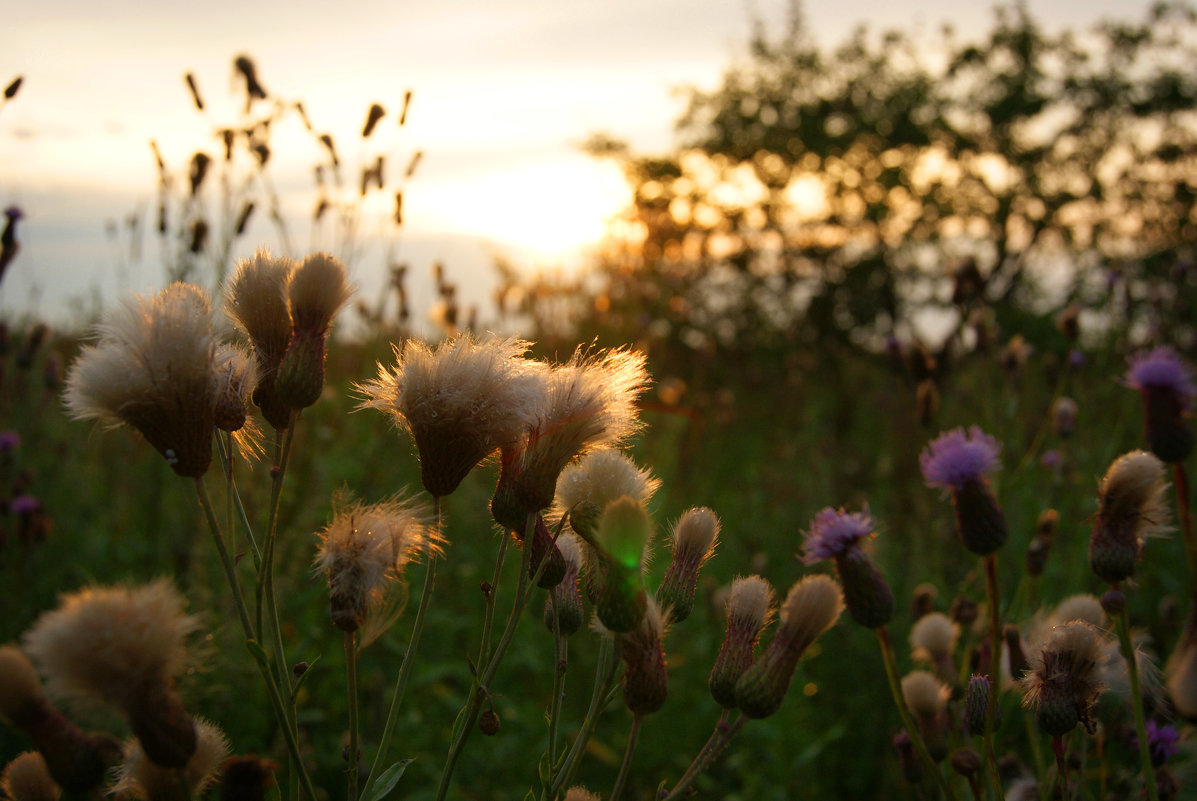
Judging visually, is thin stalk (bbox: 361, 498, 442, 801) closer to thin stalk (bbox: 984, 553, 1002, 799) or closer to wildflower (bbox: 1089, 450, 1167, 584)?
thin stalk (bbox: 984, 553, 1002, 799)

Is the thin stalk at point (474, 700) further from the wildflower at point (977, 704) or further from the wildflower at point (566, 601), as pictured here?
the wildflower at point (977, 704)

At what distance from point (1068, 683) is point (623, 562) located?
70 cm

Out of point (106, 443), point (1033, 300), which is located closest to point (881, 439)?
point (106, 443)

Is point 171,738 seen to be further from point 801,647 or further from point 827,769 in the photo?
point 827,769

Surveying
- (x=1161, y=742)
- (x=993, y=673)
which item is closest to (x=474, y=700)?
(x=993, y=673)

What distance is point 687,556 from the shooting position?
136cm

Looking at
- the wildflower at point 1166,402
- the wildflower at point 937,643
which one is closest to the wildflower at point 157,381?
the wildflower at point 937,643

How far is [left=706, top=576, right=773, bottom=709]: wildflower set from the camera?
46.6 inches

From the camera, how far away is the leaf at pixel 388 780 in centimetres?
108

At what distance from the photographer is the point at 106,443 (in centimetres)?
586

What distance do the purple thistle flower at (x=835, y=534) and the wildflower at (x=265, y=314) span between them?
2.76 feet

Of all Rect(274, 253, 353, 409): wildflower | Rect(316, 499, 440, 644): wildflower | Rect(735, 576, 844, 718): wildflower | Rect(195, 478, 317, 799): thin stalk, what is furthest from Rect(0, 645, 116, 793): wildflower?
Rect(735, 576, 844, 718): wildflower

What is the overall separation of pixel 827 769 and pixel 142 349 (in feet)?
10.2

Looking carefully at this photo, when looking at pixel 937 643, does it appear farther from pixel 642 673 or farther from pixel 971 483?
pixel 642 673
